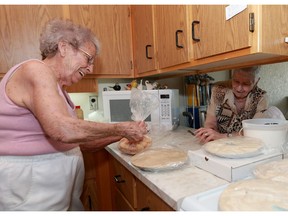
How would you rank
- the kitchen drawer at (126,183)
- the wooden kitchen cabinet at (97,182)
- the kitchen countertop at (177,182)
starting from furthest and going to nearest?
the wooden kitchen cabinet at (97,182) → the kitchen drawer at (126,183) → the kitchen countertop at (177,182)

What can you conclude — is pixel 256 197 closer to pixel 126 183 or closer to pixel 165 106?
pixel 126 183

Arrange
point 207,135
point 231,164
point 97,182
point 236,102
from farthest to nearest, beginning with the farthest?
point 97,182 < point 236,102 < point 207,135 < point 231,164

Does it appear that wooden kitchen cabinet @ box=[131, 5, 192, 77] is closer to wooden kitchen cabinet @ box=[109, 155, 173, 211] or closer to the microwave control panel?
the microwave control panel

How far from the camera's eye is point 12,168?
2.73 feet

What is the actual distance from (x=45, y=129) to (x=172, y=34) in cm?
90

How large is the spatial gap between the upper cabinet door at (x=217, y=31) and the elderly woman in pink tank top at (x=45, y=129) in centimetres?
48

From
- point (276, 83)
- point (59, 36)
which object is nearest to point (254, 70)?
point (276, 83)

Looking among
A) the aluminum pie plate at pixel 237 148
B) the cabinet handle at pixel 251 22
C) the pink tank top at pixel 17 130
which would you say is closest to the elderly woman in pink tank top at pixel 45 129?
the pink tank top at pixel 17 130

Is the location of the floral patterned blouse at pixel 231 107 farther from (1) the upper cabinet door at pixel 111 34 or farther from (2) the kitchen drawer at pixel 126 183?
(1) the upper cabinet door at pixel 111 34

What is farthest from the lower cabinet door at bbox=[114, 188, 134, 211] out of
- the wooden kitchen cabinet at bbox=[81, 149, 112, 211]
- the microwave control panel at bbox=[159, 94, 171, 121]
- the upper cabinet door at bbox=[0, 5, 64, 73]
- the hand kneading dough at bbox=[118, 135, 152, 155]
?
the upper cabinet door at bbox=[0, 5, 64, 73]

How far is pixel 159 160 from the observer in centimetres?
84

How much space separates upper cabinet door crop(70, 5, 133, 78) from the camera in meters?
1.69

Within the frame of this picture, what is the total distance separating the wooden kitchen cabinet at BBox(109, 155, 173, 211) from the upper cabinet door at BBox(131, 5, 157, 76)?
30.0 inches

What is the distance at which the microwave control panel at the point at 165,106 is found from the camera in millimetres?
1569
